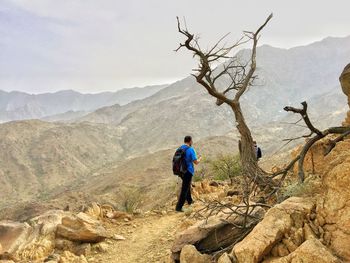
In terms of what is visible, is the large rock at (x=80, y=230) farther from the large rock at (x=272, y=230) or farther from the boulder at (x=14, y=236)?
the large rock at (x=272, y=230)

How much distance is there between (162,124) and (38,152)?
4167cm

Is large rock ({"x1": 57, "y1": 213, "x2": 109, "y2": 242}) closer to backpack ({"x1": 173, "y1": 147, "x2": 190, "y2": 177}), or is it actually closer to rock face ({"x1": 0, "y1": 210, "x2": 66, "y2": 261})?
rock face ({"x1": 0, "y1": 210, "x2": 66, "y2": 261})

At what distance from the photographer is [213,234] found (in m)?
5.36

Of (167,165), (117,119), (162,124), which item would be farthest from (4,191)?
(117,119)

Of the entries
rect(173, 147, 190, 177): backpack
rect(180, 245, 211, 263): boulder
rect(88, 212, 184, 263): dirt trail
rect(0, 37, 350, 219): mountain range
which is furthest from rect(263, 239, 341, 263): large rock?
rect(0, 37, 350, 219): mountain range

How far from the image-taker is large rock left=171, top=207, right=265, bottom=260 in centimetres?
519

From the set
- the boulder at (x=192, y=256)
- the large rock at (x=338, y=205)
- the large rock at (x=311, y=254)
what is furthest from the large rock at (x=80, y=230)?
the large rock at (x=338, y=205)

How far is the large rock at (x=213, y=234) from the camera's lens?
5191 millimetres

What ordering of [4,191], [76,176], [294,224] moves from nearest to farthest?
1. [294,224]
2. [4,191]
3. [76,176]

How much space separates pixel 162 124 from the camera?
118688 mm

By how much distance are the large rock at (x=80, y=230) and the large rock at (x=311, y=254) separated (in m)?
4.65

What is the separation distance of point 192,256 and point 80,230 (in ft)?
11.2

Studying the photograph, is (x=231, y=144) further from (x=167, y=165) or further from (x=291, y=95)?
(x=291, y=95)

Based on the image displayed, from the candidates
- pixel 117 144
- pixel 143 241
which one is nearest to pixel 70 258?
pixel 143 241
